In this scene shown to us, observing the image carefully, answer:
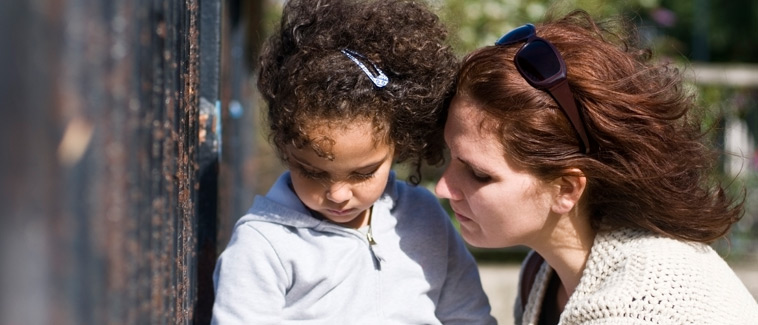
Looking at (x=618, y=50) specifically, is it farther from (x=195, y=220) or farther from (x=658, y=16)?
(x=658, y=16)

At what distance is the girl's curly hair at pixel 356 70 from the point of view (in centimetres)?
190

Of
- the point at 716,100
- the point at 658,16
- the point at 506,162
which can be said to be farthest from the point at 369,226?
the point at 658,16

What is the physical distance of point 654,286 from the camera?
1.87m

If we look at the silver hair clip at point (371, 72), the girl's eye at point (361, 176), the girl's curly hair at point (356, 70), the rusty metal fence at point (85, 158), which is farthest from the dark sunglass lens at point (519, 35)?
the rusty metal fence at point (85, 158)

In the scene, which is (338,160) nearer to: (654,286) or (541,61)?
(541,61)

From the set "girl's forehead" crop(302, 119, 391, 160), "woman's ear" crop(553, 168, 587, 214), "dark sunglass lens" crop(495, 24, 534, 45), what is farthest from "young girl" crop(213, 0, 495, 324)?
"woman's ear" crop(553, 168, 587, 214)

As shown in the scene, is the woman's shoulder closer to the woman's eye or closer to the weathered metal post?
the woman's eye

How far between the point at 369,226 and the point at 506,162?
0.35 meters

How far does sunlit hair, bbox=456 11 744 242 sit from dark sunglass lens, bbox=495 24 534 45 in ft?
0.07

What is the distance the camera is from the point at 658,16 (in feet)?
24.7

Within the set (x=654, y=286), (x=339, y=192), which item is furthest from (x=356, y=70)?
(x=654, y=286)

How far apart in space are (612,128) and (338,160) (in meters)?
0.57

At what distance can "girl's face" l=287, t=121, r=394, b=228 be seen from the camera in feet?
6.22

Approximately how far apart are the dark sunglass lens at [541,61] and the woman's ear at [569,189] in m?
0.22
